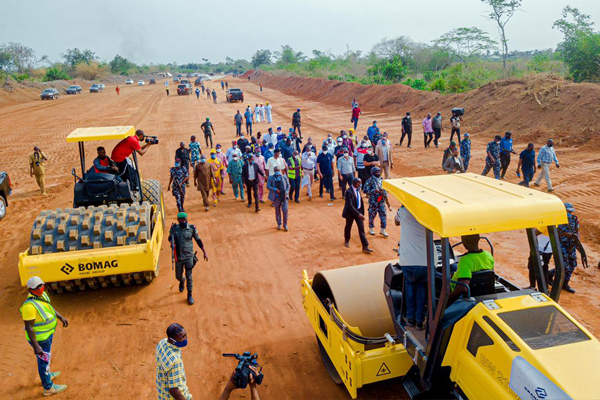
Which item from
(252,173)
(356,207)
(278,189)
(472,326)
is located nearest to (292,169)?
(252,173)

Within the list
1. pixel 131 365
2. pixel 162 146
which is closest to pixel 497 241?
pixel 131 365

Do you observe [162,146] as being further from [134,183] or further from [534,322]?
[534,322]

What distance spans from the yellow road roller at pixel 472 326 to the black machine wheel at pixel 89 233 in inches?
162

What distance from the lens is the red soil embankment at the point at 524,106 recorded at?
1930cm

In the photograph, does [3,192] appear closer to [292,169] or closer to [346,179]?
[292,169]

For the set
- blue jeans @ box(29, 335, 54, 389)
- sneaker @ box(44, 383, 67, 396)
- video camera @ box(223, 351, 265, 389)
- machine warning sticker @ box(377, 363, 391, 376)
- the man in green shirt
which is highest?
the man in green shirt

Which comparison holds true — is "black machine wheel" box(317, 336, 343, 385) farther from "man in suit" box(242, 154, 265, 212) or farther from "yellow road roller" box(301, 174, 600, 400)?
"man in suit" box(242, 154, 265, 212)

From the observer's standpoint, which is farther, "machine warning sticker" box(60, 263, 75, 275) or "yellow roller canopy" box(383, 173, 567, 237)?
"machine warning sticker" box(60, 263, 75, 275)

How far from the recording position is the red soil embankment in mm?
19297

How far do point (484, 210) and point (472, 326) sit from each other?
0.94 meters

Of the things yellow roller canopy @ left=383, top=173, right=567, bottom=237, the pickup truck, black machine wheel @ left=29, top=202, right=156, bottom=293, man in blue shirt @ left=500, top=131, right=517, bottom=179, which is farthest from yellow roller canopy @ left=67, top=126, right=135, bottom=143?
man in blue shirt @ left=500, top=131, right=517, bottom=179

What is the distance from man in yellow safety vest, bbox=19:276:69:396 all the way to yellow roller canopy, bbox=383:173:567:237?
4539 millimetres

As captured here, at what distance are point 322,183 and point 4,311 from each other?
8.45m

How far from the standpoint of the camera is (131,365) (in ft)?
20.2
